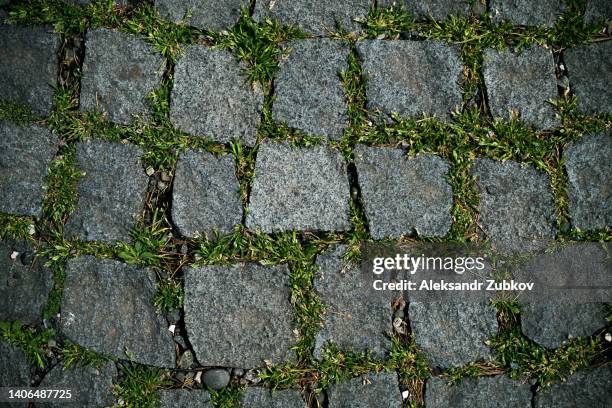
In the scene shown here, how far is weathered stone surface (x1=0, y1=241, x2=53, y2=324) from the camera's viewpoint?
2.72 meters

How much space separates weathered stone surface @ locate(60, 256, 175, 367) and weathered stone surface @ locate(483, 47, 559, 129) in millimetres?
1728

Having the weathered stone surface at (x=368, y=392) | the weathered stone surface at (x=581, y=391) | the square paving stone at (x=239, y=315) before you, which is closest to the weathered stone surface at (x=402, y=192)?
the square paving stone at (x=239, y=315)

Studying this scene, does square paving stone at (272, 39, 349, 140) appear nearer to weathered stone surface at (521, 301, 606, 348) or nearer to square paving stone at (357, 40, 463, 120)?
square paving stone at (357, 40, 463, 120)

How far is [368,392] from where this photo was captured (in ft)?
8.84

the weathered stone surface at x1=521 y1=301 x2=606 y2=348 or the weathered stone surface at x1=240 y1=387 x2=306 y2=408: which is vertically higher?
the weathered stone surface at x1=521 y1=301 x2=606 y2=348

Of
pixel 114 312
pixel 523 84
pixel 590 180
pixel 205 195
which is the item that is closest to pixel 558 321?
pixel 590 180

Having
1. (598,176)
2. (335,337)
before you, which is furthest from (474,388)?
(598,176)

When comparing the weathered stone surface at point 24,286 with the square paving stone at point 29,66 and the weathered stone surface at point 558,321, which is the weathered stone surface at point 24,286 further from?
the weathered stone surface at point 558,321

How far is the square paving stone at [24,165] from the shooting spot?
275 cm

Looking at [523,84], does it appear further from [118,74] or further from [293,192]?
[118,74]

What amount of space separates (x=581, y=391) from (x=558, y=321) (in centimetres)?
31

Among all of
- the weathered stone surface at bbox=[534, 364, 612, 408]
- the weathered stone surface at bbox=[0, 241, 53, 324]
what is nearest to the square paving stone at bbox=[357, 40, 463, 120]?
the weathered stone surface at bbox=[534, 364, 612, 408]

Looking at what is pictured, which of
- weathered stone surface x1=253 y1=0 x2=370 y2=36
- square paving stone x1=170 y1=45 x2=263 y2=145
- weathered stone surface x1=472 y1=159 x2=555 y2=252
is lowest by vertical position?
weathered stone surface x1=472 y1=159 x2=555 y2=252

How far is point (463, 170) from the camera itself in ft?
9.11
